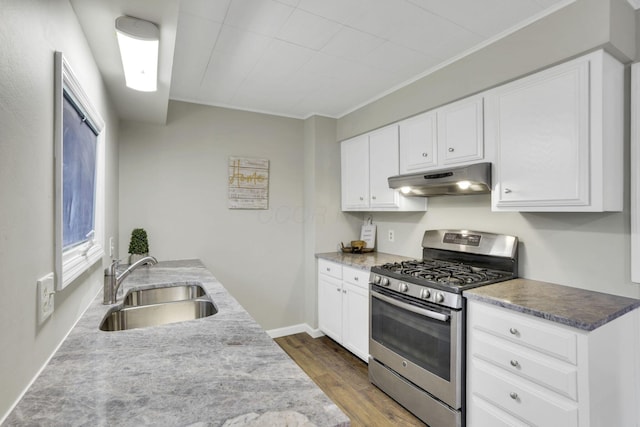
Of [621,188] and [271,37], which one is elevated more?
[271,37]

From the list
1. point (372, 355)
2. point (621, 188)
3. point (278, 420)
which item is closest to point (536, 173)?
point (621, 188)

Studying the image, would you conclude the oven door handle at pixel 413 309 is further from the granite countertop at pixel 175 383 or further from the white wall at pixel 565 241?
the granite countertop at pixel 175 383

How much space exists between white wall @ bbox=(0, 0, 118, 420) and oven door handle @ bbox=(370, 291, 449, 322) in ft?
5.89

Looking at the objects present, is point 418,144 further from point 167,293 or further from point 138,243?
point 138,243

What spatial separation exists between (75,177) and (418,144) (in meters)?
2.25

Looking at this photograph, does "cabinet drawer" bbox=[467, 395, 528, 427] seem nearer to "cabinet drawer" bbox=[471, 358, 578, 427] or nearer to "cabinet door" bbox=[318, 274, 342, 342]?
"cabinet drawer" bbox=[471, 358, 578, 427]

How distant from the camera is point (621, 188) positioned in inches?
66.2

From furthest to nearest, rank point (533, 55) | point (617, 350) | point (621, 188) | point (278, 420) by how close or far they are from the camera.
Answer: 1. point (533, 55)
2. point (621, 188)
3. point (617, 350)
4. point (278, 420)

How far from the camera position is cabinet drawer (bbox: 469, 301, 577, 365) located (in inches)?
56.5

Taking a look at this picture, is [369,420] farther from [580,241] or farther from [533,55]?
[533,55]

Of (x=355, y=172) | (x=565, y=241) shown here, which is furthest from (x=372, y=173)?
(x=565, y=241)

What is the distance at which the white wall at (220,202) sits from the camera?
2916 mm

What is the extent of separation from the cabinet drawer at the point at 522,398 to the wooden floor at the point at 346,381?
583mm

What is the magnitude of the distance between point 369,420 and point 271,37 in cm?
253
